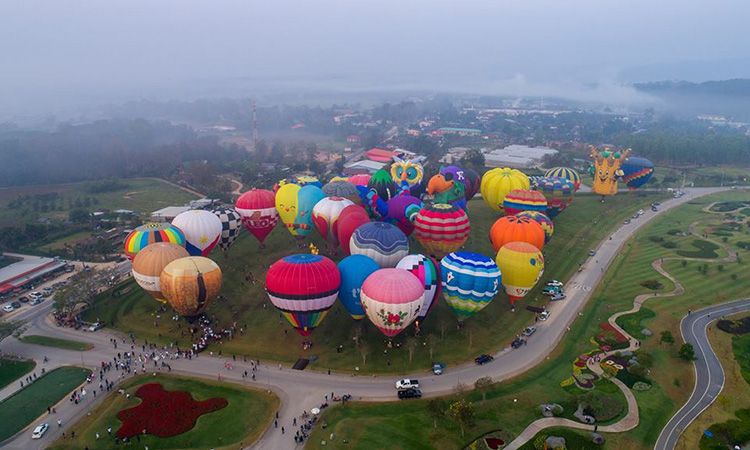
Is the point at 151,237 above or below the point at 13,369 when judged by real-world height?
above

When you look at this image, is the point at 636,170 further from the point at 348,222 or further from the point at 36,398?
the point at 36,398

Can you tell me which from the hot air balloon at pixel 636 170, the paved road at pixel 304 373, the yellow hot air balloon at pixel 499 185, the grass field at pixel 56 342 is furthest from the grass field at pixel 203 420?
the hot air balloon at pixel 636 170

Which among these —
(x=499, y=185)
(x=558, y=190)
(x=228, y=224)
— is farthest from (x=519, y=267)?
(x=558, y=190)

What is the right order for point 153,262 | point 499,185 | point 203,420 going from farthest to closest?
point 499,185, point 153,262, point 203,420

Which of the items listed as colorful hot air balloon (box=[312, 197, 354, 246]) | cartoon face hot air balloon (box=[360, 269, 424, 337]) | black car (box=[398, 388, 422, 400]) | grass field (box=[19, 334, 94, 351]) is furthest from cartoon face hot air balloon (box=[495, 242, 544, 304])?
grass field (box=[19, 334, 94, 351])

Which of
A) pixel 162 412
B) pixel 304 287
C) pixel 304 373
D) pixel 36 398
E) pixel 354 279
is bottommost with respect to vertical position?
pixel 36 398

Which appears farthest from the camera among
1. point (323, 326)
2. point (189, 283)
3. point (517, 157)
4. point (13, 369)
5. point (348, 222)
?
point (517, 157)

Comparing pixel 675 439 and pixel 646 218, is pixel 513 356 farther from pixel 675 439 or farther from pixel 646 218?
pixel 646 218

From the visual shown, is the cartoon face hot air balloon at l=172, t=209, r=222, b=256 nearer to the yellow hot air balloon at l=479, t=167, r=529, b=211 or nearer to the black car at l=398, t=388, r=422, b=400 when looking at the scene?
the black car at l=398, t=388, r=422, b=400
